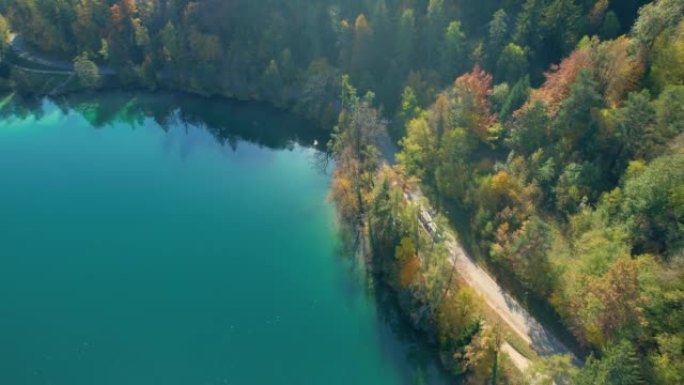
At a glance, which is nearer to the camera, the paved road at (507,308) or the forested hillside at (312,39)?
the paved road at (507,308)

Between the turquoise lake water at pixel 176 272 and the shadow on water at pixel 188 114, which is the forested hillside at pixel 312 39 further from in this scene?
the turquoise lake water at pixel 176 272

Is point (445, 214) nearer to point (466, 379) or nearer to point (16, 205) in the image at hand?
point (466, 379)

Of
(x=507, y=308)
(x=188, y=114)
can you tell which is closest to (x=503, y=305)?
(x=507, y=308)

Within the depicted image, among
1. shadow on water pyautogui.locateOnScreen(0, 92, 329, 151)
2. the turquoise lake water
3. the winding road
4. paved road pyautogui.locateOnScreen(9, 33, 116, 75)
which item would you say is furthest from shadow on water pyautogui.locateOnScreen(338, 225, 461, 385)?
paved road pyautogui.locateOnScreen(9, 33, 116, 75)

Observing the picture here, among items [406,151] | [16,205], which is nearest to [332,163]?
[406,151]

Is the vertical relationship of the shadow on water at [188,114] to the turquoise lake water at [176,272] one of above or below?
above

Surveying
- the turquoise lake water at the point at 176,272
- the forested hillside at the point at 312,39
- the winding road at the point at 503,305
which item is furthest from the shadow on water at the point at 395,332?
the forested hillside at the point at 312,39
